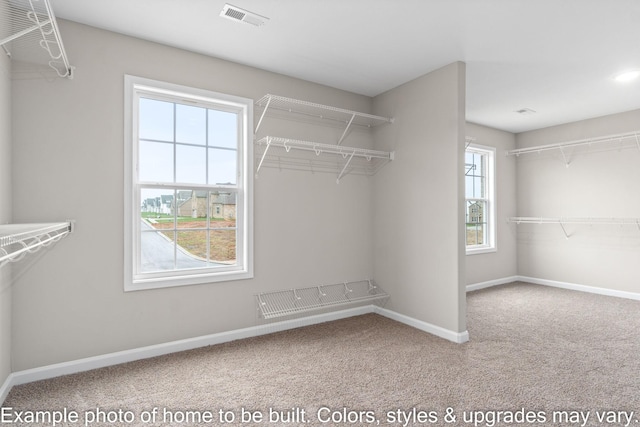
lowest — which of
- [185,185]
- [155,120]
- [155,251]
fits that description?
[155,251]

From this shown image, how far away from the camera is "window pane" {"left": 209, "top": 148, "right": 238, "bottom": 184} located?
10.1 ft

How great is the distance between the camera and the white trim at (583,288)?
4570mm

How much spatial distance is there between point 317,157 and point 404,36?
4.49 ft

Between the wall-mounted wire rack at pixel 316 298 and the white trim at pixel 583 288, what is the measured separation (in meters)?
3.16

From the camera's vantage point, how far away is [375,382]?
234cm

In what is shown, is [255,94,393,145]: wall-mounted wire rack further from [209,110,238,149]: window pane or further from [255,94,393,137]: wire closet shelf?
[209,110,238,149]: window pane

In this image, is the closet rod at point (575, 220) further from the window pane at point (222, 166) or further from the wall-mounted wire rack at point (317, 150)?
the window pane at point (222, 166)

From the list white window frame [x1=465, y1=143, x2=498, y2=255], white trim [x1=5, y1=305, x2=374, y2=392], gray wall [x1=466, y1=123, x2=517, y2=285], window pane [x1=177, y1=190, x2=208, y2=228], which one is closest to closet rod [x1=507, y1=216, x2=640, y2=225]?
gray wall [x1=466, y1=123, x2=517, y2=285]

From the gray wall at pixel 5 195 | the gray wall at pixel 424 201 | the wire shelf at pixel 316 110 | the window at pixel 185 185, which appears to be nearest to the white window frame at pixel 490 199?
the gray wall at pixel 424 201

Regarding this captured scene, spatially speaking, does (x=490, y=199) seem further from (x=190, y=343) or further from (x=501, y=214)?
(x=190, y=343)

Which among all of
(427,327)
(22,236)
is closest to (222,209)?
(22,236)

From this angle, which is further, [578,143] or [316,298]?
[578,143]

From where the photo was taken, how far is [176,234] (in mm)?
2934

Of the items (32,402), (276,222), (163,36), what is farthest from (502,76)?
(32,402)
